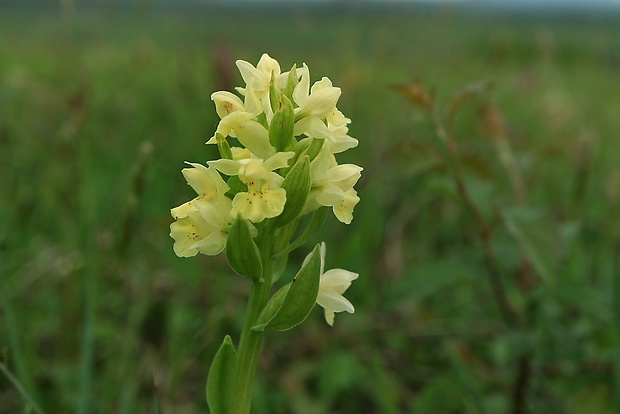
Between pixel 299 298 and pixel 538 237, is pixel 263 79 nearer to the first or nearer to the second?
pixel 299 298

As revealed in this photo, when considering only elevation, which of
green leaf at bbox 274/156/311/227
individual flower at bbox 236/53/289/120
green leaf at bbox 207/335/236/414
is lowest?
green leaf at bbox 207/335/236/414

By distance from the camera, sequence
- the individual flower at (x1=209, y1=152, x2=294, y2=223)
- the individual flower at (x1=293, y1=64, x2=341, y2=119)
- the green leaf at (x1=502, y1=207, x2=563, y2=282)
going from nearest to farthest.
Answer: the individual flower at (x1=209, y1=152, x2=294, y2=223)
the individual flower at (x1=293, y1=64, x2=341, y2=119)
the green leaf at (x1=502, y1=207, x2=563, y2=282)

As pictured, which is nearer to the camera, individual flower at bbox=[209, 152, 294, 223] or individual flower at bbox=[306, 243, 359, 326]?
individual flower at bbox=[209, 152, 294, 223]

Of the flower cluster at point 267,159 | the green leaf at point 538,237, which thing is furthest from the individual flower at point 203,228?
the green leaf at point 538,237

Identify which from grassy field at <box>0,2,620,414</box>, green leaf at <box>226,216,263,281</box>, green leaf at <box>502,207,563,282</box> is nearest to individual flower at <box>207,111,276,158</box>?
green leaf at <box>226,216,263,281</box>

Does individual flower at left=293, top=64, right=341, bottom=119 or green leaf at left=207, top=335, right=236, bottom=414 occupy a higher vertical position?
individual flower at left=293, top=64, right=341, bottom=119

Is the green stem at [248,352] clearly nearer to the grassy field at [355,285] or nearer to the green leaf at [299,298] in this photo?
the green leaf at [299,298]

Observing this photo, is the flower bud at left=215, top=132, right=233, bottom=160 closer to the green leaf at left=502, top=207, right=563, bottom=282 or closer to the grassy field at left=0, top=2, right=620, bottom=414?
the grassy field at left=0, top=2, right=620, bottom=414

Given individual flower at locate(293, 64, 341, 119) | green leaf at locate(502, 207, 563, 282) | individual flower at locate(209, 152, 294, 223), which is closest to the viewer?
individual flower at locate(209, 152, 294, 223)
